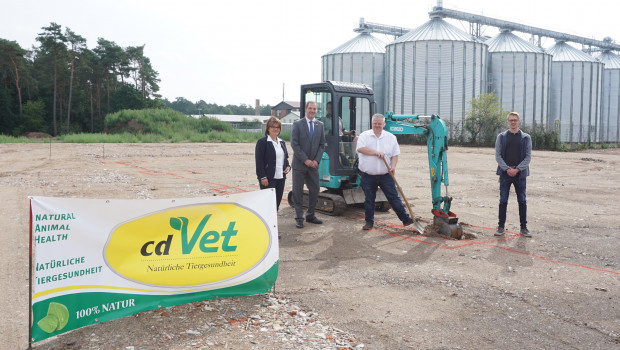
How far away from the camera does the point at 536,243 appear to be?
8305mm

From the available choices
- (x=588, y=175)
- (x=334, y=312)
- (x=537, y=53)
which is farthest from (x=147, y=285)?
(x=537, y=53)


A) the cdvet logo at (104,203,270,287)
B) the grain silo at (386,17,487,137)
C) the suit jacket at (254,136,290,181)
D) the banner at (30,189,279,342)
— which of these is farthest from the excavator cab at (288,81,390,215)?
the grain silo at (386,17,487,137)

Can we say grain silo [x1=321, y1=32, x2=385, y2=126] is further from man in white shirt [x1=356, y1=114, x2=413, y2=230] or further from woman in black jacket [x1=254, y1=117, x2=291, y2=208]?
woman in black jacket [x1=254, y1=117, x2=291, y2=208]

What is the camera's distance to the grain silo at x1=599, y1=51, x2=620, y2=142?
2058 inches

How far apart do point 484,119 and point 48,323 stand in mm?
37838

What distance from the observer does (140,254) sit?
4.77 metres

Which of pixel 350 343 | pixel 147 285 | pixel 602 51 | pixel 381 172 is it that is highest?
pixel 602 51

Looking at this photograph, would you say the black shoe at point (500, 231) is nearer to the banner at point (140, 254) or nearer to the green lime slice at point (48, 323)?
the banner at point (140, 254)

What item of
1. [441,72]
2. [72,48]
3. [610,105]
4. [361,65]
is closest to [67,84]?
[72,48]

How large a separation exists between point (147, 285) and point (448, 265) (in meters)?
4.00

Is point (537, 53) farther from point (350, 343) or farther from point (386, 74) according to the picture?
point (350, 343)

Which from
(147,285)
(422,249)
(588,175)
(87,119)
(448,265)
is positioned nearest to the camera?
(147,285)

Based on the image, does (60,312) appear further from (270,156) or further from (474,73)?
(474,73)

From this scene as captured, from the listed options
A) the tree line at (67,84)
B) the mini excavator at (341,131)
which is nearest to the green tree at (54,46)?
the tree line at (67,84)
